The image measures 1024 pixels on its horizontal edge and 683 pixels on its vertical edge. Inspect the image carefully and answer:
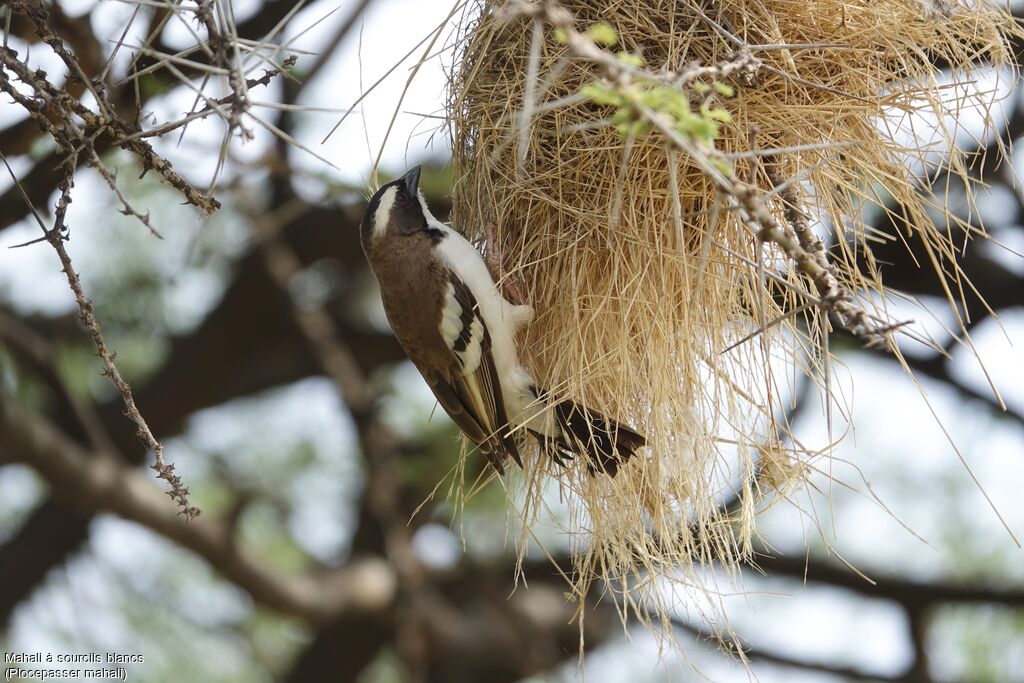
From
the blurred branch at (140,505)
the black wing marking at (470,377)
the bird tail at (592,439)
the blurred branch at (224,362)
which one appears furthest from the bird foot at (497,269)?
the blurred branch at (224,362)

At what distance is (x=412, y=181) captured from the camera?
2.68 m

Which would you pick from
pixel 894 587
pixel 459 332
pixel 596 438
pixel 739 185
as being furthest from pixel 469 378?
pixel 894 587

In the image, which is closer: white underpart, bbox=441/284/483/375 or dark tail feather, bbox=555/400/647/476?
dark tail feather, bbox=555/400/647/476

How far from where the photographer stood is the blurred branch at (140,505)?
379 cm

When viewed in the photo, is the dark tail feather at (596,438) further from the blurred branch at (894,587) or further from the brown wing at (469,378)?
the blurred branch at (894,587)

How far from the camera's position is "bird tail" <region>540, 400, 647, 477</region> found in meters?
2.06

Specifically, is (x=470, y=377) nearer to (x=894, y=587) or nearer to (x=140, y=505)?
(x=140, y=505)

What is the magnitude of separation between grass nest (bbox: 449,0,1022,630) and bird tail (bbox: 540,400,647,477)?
38mm

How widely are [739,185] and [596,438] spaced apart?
1.03 m

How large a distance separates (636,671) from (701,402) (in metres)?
2.62

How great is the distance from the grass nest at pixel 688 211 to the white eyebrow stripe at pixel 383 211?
355mm

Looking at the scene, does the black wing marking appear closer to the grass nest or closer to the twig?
the grass nest

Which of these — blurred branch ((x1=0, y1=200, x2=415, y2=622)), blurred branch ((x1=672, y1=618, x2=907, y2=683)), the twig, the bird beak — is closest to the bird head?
the bird beak

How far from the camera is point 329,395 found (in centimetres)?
531
